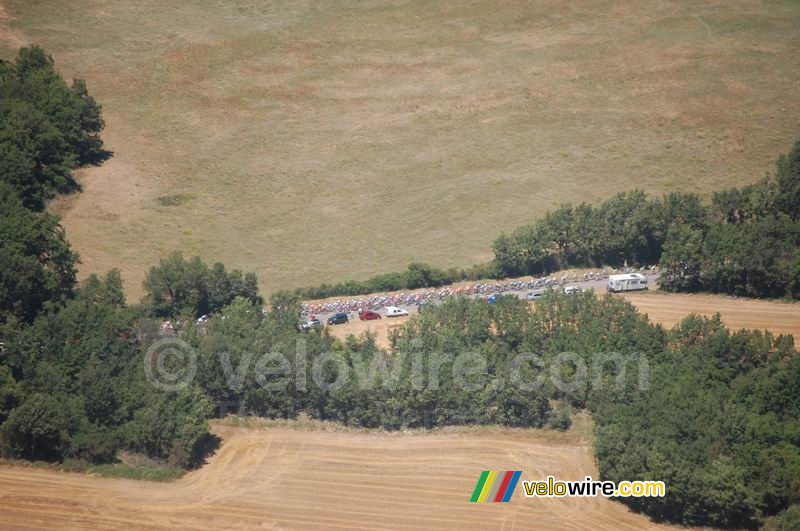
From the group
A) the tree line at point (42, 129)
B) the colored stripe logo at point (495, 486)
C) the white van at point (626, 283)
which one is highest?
the tree line at point (42, 129)

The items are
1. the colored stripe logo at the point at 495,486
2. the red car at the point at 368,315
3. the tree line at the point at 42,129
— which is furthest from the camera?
the tree line at the point at 42,129

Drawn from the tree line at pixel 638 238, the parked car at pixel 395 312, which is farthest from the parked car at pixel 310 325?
the tree line at pixel 638 238

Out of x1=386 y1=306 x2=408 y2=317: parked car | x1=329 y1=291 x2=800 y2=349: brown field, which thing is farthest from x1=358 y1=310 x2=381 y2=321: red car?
x1=386 y1=306 x2=408 y2=317: parked car

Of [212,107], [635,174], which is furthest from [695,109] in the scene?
[212,107]

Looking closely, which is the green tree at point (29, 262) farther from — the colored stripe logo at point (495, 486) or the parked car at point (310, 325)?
A: the colored stripe logo at point (495, 486)

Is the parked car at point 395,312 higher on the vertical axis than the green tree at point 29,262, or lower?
lower

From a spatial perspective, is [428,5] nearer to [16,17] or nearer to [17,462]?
[16,17]

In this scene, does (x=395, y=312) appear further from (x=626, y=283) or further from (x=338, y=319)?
(x=626, y=283)
